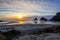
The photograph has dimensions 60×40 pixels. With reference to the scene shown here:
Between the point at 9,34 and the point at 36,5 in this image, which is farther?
the point at 36,5

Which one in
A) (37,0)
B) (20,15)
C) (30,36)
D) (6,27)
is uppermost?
(37,0)

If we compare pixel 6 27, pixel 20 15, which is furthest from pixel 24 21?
pixel 6 27

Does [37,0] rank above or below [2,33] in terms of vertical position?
above

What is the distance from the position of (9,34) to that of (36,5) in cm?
42

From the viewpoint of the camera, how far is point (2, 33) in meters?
1.23

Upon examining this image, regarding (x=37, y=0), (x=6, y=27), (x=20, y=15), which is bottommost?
(x=6, y=27)

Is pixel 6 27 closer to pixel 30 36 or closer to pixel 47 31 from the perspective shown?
pixel 30 36

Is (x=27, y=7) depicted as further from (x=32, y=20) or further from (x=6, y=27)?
(x=6, y=27)

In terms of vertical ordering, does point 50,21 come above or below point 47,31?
above

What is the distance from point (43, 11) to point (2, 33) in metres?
0.49

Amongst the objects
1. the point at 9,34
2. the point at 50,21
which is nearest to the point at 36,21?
the point at 50,21

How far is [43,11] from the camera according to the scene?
51.7 inches

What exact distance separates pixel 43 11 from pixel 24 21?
0.23m

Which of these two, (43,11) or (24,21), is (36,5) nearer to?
(43,11)
